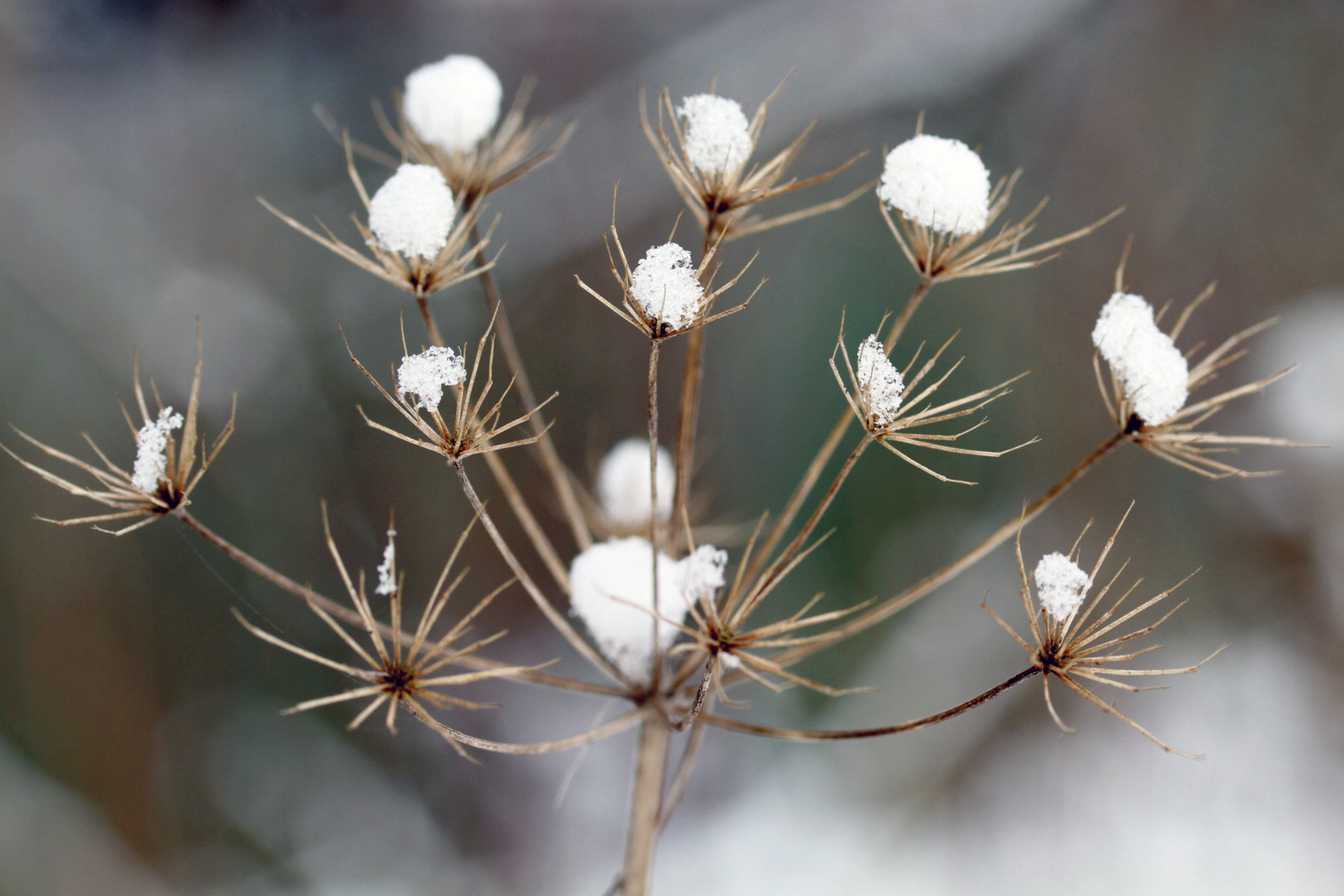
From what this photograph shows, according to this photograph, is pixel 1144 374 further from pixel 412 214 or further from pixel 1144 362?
pixel 412 214

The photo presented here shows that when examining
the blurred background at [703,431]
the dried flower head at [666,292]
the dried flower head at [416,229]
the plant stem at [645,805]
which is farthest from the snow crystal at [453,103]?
the blurred background at [703,431]

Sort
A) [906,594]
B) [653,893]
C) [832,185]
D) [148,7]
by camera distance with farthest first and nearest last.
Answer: [653,893]
[832,185]
[148,7]
[906,594]

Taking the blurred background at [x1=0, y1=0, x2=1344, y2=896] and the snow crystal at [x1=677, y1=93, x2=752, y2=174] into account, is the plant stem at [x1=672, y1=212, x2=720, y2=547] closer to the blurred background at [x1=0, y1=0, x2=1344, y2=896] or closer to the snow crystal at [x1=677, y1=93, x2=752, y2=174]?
the snow crystal at [x1=677, y1=93, x2=752, y2=174]

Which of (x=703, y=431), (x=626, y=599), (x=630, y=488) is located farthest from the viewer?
(x=703, y=431)

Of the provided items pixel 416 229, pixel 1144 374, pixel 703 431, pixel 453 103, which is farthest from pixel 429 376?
pixel 703 431

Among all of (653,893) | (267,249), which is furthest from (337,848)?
(267,249)

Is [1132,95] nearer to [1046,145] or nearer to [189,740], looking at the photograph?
[1046,145]

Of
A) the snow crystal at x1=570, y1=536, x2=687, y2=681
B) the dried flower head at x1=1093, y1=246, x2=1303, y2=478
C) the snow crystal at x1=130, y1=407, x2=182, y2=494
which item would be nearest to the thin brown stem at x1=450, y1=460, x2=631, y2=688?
the snow crystal at x1=570, y1=536, x2=687, y2=681
